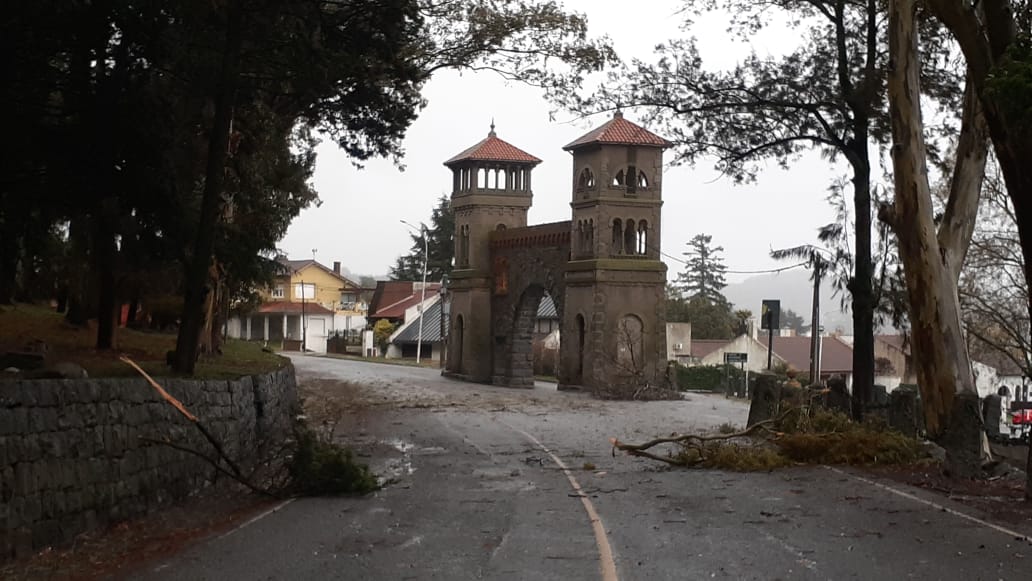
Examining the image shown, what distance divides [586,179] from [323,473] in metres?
38.7

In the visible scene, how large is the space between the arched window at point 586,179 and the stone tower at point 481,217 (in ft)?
29.2

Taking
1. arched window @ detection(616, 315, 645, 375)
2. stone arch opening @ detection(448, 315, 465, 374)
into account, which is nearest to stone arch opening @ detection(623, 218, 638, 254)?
arched window @ detection(616, 315, 645, 375)

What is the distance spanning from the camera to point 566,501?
47.9 feet

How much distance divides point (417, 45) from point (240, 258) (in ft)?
26.8

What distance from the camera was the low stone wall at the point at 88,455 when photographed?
1061 cm

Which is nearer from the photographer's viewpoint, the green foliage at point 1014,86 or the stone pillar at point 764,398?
the green foliage at point 1014,86

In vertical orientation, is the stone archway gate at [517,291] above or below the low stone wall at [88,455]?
above

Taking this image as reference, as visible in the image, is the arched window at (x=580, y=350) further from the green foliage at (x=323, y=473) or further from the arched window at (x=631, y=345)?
the green foliage at (x=323, y=473)

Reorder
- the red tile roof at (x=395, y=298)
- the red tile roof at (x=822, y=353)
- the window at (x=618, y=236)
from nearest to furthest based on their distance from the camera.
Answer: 1. the window at (x=618, y=236)
2. the red tile roof at (x=822, y=353)
3. the red tile roof at (x=395, y=298)

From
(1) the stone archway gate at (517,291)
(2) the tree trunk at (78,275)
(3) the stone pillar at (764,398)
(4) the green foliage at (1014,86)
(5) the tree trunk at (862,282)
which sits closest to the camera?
(4) the green foliage at (1014,86)

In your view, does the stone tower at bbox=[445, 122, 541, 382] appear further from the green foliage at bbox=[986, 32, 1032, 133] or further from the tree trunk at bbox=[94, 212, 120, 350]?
the green foliage at bbox=[986, 32, 1032, 133]

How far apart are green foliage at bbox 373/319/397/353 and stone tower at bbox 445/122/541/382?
34.8 meters

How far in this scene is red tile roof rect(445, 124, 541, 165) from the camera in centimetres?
6131

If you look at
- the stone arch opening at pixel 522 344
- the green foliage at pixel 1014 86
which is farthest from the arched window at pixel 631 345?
the green foliage at pixel 1014 86
